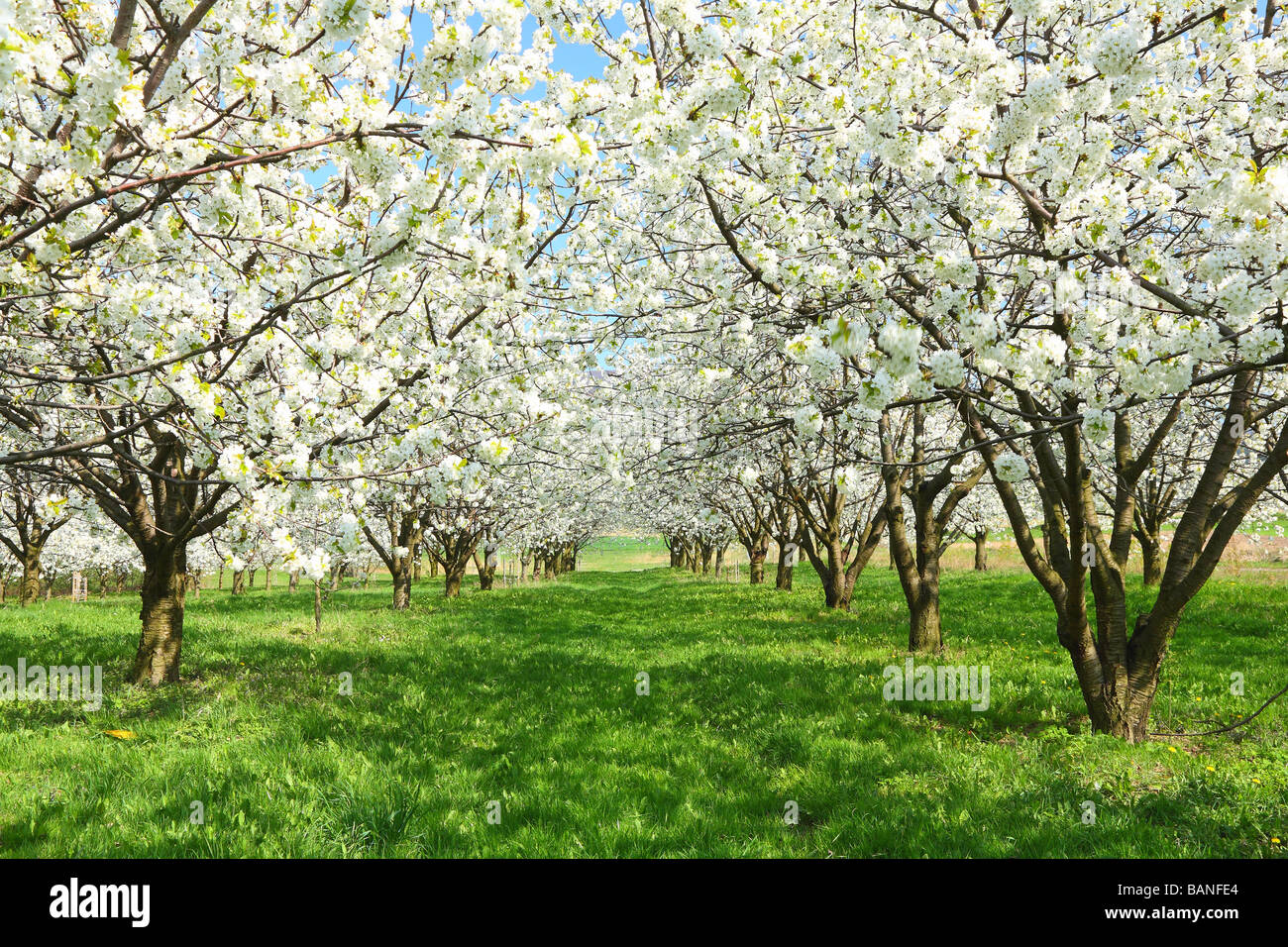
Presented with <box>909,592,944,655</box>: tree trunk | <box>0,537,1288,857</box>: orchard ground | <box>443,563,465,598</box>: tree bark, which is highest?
<box>909,592,944,655</box>: tree trunk

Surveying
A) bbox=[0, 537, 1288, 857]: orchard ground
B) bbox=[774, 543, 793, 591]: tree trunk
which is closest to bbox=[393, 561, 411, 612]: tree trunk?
bbox=[0, 537, 1288, 857]: orchard ground

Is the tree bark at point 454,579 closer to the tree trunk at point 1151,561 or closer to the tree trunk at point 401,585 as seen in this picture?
the tree trunk at point 401,585

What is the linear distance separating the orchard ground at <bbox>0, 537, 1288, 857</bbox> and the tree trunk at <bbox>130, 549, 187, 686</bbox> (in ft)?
1.37

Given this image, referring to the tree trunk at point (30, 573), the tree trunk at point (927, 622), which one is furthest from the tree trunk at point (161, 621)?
the tree trunk at point (30, 573)

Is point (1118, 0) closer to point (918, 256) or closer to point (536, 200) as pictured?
point (918, 256)

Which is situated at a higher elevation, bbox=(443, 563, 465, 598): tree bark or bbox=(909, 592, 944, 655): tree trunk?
bbox=(909, 592, 944, 655): tree trunk

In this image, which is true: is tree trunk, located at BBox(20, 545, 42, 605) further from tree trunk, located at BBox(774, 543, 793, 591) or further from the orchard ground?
tree trunk, located at BBox(774, 543, 793, 591)

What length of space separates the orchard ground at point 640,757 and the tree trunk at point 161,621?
417 mm

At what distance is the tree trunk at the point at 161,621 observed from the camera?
8.70 meters

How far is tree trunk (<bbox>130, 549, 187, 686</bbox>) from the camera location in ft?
28.6

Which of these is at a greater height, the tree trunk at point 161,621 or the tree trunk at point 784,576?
the tree trunk at point 161,621

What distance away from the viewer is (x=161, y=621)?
8.91 meters

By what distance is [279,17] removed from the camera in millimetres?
4930
